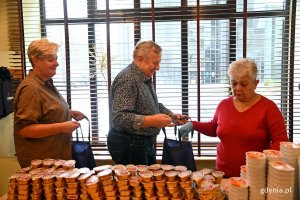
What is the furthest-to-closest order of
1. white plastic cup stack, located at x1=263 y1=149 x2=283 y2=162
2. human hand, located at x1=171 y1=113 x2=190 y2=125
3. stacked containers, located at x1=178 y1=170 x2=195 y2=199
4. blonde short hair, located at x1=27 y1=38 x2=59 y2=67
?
human hand, located at x1=171 y1=113 x2=190 y2=125
blonde short hair, located at x1=27 y1=38 x2=59 y2=67
stacked containers, located at x1=178 y1=170 x2=195 y2=199
white plastic cup stack, located at x1=263 y1=149 x2=283 y2=162

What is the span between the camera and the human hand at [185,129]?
6.68 feet

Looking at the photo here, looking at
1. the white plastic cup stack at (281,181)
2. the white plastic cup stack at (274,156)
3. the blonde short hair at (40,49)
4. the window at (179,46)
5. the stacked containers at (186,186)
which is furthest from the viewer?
the window at (179,46)

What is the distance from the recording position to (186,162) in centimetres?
195

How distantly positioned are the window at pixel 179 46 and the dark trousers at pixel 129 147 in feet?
3.22

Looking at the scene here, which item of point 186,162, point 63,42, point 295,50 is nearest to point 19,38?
point 63,42

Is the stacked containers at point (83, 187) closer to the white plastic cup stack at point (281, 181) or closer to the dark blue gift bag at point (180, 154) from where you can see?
the dark blue gift bag at point (180, 154)

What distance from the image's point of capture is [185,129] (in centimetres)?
207

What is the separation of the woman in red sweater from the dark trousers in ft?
0.93

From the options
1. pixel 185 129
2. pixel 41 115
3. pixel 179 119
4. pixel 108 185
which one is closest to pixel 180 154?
pixel 185 129

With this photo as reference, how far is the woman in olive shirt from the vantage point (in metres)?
1.75

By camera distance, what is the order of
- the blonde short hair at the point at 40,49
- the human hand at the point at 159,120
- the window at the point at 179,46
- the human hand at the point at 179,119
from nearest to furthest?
the human hand at the point at 159,120 → the blonde short hair at the point at 40,49 → the human hand at the point at 179,119 → the window at the point at 179,46

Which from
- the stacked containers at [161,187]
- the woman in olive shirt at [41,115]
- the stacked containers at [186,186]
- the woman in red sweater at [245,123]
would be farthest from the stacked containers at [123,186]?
the woman in red sweater at [245,123]

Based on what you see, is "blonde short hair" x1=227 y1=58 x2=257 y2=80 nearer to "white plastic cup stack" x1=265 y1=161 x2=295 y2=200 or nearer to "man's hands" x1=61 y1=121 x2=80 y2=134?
"white plastic cup stack" x1=265 y1=161 x2=295 y2=200

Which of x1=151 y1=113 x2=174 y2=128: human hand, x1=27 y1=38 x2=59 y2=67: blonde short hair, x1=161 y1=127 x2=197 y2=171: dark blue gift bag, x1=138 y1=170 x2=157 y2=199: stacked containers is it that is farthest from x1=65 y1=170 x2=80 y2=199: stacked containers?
x1=27 y1=38 x2=59 y2=67: blonde short hair
